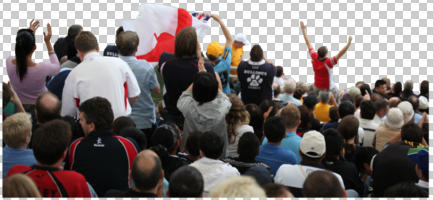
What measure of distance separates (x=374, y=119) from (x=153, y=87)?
2.49 m

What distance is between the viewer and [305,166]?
130 inches

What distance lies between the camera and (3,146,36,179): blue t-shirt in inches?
122

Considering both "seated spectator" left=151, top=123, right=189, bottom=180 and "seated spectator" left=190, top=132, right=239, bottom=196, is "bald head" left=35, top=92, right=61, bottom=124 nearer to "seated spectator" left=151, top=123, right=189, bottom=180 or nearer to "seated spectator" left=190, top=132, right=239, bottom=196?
"seated spectator" left=151, top=123, right=189, bottom=180

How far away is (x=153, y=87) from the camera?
173 inches

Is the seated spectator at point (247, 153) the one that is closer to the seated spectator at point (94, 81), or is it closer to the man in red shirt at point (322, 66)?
the seated spectator at point (94, 81)

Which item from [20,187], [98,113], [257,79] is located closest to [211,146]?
[98,113]

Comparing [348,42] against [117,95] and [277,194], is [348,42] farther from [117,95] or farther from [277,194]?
[277,194]

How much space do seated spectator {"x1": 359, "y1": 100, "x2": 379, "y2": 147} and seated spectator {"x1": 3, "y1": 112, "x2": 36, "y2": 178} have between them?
3278mm

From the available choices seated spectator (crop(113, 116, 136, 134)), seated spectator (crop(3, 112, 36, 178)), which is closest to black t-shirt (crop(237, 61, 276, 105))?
seated spectator (crop(113, 116, 136, 134))

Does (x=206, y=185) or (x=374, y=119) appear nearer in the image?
(x=206, y=185)

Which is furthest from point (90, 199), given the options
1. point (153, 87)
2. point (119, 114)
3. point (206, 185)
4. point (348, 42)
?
point (348, 42)

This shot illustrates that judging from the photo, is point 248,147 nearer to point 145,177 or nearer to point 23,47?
point 145,177

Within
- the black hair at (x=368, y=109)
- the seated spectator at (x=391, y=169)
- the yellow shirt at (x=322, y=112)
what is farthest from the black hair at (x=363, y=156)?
the yellow shirt at (x=322, y=112)

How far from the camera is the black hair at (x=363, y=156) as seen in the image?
13.2 ft
